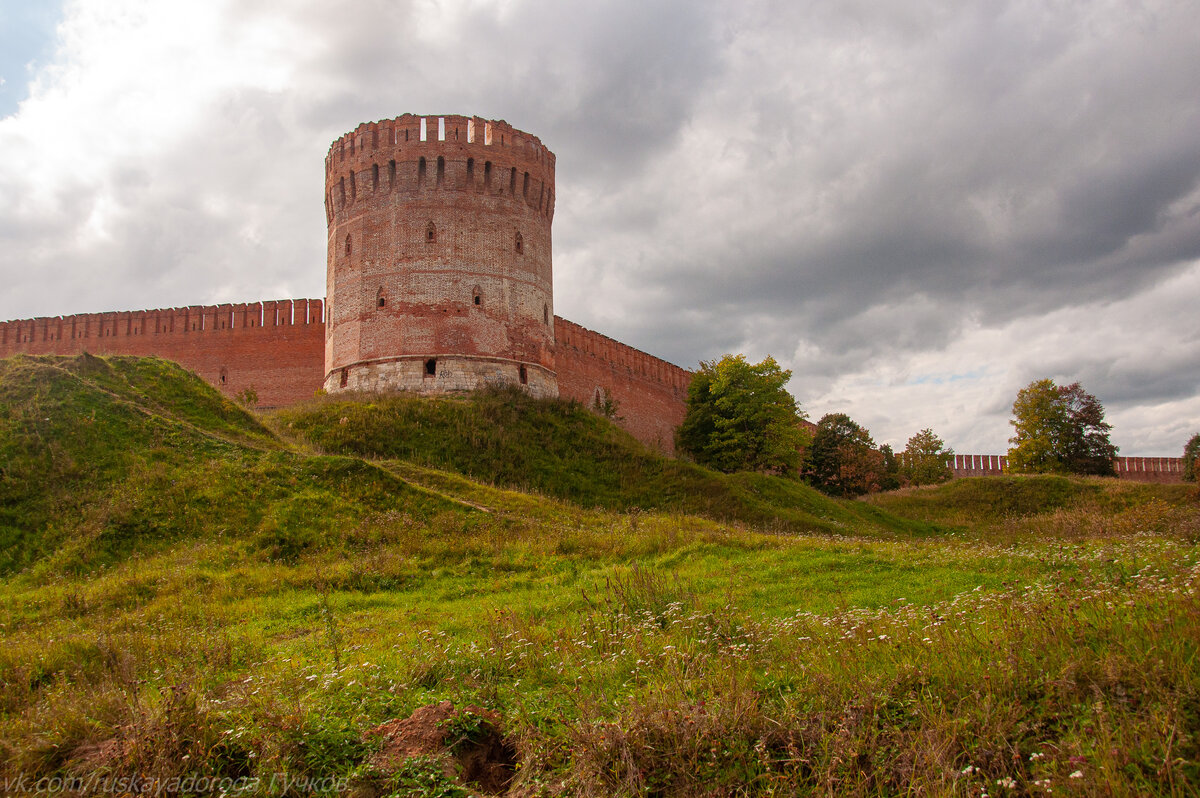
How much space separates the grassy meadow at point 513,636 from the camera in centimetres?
367

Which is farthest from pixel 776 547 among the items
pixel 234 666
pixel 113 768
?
pixel 113 768

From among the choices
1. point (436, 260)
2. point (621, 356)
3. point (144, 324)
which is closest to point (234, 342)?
point (144, 324)

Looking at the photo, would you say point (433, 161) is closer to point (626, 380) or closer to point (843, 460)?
point (626, 380)

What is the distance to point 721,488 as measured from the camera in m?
19.5

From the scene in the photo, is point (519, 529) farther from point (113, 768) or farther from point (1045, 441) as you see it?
point (1045, 441)

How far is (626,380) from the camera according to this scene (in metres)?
35.5

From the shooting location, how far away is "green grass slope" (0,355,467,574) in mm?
11117

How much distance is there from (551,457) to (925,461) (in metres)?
28.7

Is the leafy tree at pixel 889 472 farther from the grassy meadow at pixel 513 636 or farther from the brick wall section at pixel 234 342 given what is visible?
the grassy meadow at pixel 513 636

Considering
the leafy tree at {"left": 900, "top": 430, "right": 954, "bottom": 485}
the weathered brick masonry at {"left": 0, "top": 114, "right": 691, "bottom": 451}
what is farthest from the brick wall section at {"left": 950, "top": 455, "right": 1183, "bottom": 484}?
the weathered brick masonry at {"left": 0, "top": 114, "right": 691, "bottom": 451}

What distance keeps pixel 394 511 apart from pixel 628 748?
31.1 ft

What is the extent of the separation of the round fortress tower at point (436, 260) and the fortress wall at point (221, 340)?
15.0 feet

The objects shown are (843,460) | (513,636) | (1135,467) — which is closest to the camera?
(513,636)

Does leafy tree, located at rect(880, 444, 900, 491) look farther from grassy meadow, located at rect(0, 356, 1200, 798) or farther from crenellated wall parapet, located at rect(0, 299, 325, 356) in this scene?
crenellated wall parapet, located at rect(0, 299, 325, 356)
